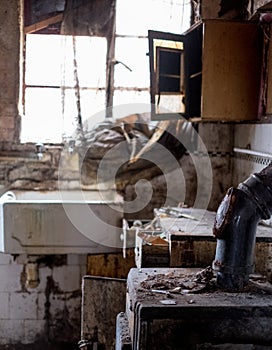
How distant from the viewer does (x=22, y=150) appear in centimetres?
427

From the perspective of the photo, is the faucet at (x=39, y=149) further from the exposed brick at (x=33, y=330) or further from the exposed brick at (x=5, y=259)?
the exposed brick at (x=33, y=330)

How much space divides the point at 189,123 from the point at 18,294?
1.91 m

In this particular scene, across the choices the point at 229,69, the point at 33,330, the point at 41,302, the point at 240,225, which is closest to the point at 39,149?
the point at 41,302

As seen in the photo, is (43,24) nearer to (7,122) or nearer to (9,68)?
(9,68)

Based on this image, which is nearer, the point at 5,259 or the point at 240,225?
the point at 240,225

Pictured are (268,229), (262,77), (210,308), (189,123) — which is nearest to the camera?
(210,308)

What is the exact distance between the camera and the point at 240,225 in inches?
84.2

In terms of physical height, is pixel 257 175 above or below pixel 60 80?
below

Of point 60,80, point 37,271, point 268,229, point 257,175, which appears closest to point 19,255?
point 37,271

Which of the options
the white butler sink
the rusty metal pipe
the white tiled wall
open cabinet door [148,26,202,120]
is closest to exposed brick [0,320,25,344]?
the white tiled wall

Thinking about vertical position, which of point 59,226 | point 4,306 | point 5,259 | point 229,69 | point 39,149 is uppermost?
point 229,69

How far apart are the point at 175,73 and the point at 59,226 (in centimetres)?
139

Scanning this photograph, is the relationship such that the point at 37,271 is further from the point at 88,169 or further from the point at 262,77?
the point at 262,77

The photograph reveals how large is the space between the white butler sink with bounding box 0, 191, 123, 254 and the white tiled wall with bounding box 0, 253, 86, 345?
0.85ft
